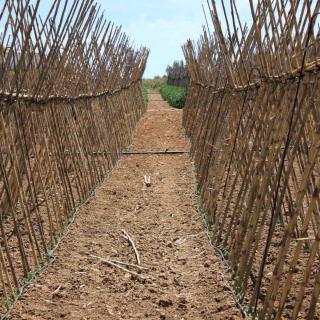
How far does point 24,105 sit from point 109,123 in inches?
155

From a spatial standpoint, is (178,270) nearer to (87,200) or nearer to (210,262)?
(210,262)

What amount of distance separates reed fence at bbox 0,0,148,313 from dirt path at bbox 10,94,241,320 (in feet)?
0.63

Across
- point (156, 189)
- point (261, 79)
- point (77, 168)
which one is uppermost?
point (261, 79)

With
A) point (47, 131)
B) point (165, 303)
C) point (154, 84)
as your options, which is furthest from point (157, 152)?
point (154, 84)

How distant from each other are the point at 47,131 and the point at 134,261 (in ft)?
4.72

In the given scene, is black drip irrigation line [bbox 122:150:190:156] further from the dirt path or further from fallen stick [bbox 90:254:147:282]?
fallen stick [bbox 90:254:147:282]

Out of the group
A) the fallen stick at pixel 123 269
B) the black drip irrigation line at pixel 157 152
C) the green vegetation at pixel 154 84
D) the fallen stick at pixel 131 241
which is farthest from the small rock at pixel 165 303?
the green vegetation at pixel 154 84

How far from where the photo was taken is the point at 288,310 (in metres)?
3.07

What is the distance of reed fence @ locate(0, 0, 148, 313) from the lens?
3.72 m

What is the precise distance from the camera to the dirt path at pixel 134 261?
3.29m

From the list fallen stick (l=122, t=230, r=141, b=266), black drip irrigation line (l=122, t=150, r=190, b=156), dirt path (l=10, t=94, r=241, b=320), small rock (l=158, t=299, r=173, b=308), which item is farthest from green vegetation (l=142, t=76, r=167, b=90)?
small rock (l=158, t=299, r=173, b=308)

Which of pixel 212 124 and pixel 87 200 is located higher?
pixel 212 124

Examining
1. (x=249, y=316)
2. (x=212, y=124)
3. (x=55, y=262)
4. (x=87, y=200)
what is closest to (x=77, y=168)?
(x=87, y=200)

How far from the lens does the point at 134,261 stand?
4.13 m
